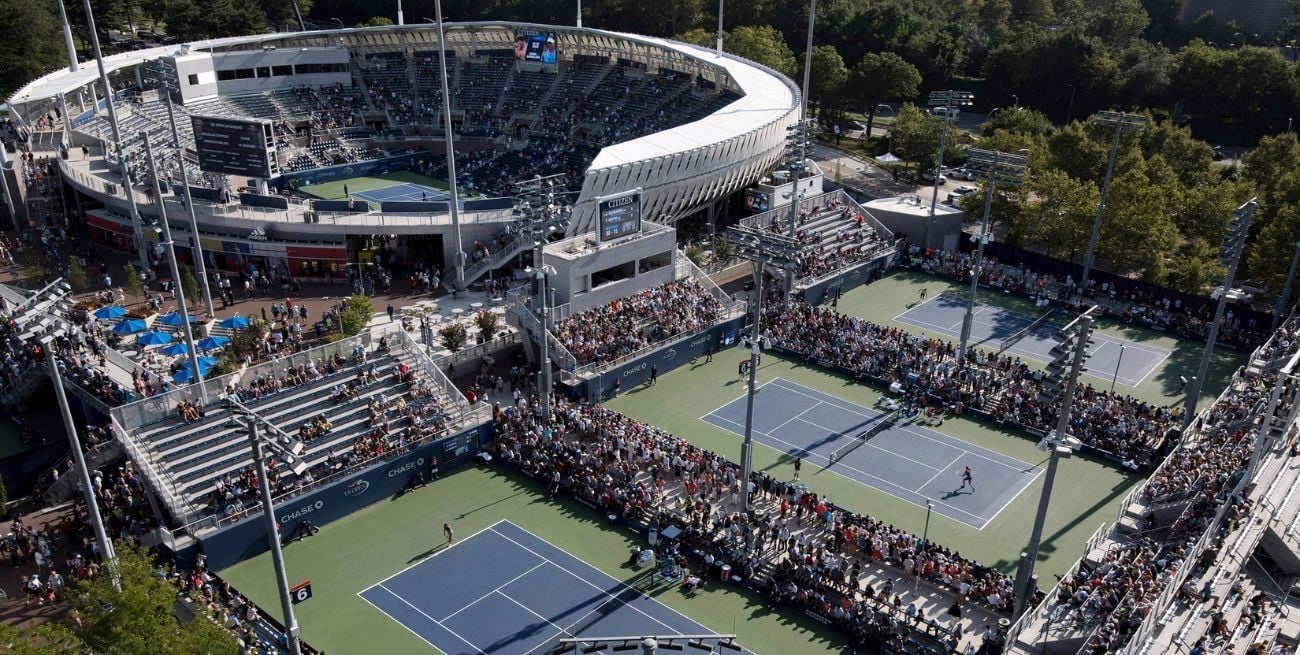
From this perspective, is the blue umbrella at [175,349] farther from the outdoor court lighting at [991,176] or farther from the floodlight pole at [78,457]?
the outdoor court lighting at [991,176]

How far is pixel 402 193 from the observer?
67.6 meters

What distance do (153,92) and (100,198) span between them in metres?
23.2

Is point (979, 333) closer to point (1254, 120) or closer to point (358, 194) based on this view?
point (358, 194)

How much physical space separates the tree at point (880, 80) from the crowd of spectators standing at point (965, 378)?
41.6 meters

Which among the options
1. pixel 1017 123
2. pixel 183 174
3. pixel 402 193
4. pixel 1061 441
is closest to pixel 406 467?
pixel 183 174

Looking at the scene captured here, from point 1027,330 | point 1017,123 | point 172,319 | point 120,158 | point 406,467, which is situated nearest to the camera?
point 406,467

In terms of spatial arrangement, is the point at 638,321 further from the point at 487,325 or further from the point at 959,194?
the point at 959,194

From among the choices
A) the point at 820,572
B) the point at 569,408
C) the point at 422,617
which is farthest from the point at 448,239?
the point at 820,572

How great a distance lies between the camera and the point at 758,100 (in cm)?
6103

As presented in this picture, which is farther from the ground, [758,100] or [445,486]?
[758,100]

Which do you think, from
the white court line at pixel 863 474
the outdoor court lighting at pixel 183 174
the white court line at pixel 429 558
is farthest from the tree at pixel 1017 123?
the outdoor court lighting at pixel 183 174

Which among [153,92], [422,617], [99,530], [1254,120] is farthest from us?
[1254,120]

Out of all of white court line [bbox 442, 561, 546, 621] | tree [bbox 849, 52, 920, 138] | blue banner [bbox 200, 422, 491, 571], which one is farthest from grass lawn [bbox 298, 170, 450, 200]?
white court line [bbox 442, 561, 546, 621]

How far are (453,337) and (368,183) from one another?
3456 centimetres
